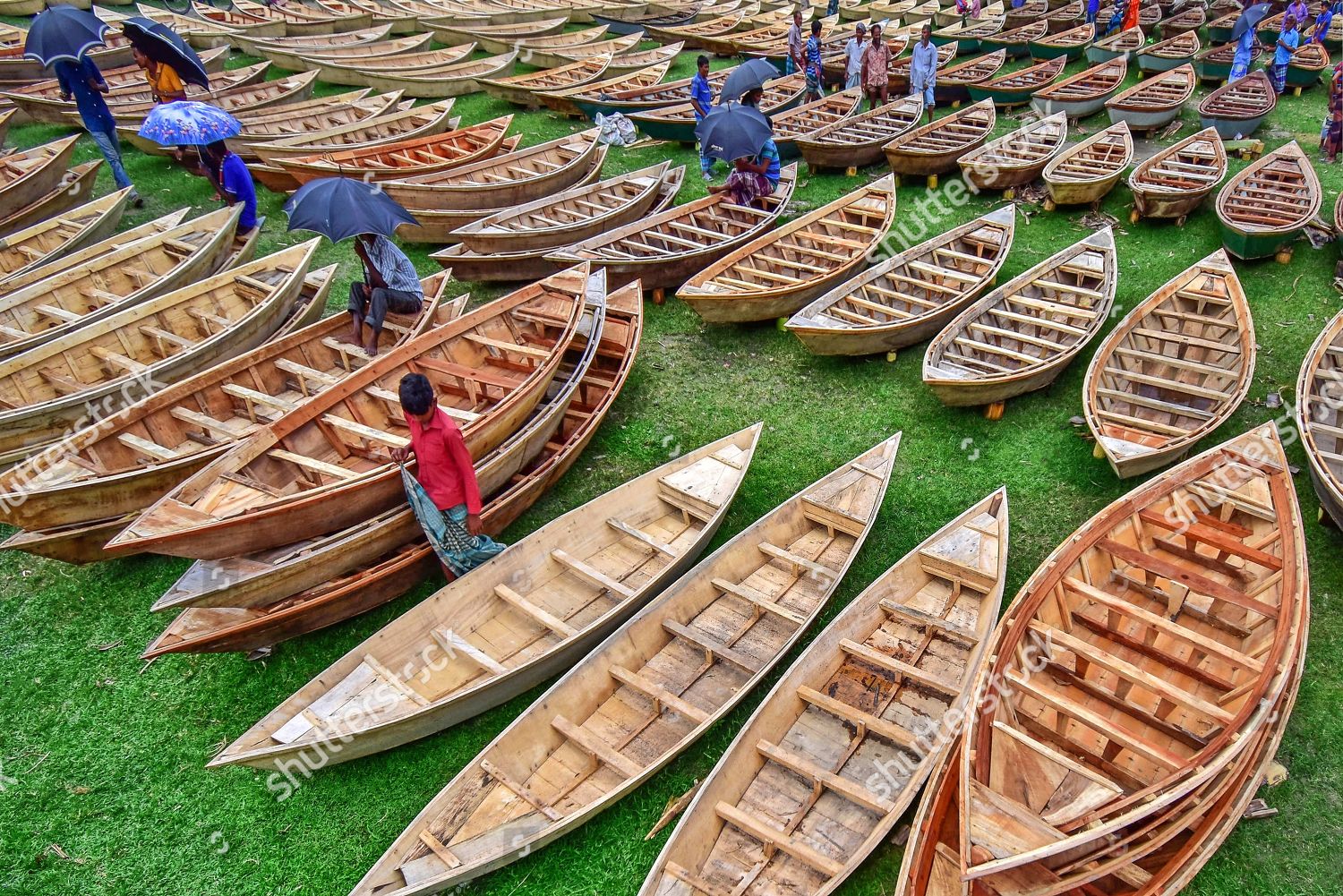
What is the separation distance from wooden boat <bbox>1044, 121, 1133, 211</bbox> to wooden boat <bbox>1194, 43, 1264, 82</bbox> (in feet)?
20.4

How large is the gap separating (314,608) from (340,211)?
3974mm

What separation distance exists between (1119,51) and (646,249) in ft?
49.0

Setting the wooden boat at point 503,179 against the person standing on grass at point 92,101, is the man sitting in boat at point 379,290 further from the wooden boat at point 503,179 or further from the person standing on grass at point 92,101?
the person standing on grass at point 92,101

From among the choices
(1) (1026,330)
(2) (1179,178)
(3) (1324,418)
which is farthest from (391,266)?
(2) (1179,178)

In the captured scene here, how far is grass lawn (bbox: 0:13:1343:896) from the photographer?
209 inches

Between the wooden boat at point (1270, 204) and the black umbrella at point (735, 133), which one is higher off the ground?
the black umbrella at point (735, 133)

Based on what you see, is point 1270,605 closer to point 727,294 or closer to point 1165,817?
point 1165,817

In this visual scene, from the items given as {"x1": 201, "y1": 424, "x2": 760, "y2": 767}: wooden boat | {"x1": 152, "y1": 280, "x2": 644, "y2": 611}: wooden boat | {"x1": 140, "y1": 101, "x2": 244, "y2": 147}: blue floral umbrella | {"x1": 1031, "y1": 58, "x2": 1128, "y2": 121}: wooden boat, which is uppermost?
{"x1": 140, "y1": 101, "x2": 244, "y2": 147}: blue floral umbrella

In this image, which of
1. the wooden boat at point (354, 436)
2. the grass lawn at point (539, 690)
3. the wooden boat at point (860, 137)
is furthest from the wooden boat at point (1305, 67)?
the wooden boat at point (354, 436)

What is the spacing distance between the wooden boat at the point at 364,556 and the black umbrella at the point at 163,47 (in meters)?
9.56

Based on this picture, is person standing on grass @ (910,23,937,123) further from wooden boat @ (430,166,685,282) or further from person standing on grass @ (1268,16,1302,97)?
wooden boat @ (430,166,685,282)

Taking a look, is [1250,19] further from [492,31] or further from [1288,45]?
[492,31]

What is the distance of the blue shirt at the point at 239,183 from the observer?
37.4 ft

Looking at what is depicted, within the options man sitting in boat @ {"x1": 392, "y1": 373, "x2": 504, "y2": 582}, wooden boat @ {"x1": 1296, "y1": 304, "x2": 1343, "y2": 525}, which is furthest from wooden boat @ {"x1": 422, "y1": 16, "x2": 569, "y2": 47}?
wooden boat @ {"x1": 1296, "y1": 304, "x2": 1343, "y2": 525}
